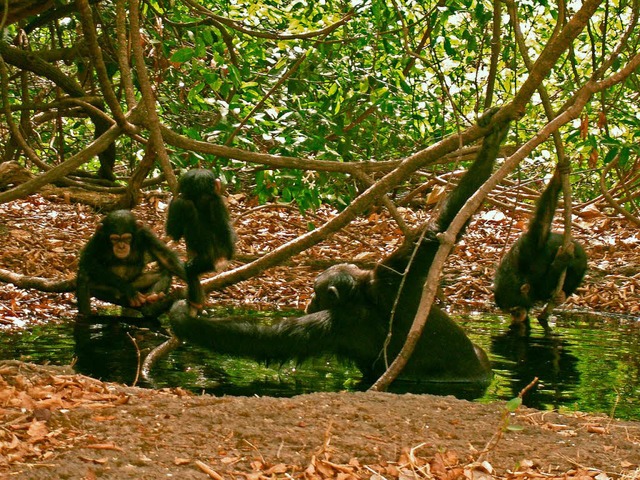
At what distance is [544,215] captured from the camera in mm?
8281

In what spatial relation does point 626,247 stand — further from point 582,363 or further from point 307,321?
point 307,321

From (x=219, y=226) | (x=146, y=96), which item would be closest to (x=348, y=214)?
(x=219, y=226)

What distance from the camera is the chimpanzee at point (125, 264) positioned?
888 centimetres

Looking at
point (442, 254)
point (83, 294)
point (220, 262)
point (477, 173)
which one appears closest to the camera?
point (442, 254)

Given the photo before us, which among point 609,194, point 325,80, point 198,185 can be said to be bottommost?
point 198,185

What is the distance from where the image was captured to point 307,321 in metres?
6.48

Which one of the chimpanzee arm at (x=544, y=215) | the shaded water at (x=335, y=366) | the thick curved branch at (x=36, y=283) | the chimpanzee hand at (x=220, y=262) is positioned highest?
the chimpanzee arm at (x=544, y=215)

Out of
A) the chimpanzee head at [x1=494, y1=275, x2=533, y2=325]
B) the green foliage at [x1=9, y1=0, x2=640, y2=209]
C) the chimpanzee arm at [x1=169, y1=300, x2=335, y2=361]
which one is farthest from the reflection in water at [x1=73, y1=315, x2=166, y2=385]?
the chimpanzee head at [x1=494, y1=275, x2=533, y2=325]

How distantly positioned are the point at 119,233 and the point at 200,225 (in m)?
2.38

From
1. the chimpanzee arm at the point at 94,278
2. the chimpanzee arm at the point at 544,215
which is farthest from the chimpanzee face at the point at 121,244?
the chimpanzee arm at the point at 544,215

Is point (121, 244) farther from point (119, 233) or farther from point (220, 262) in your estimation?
point (220, 262)

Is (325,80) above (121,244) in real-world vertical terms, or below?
above

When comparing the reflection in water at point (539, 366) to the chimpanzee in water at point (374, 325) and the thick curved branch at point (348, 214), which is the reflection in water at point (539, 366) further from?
the thick curved branch at point (348, 214)

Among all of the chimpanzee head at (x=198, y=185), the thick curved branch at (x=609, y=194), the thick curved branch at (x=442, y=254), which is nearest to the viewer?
the thick curved branch at (x=442, y=254)
